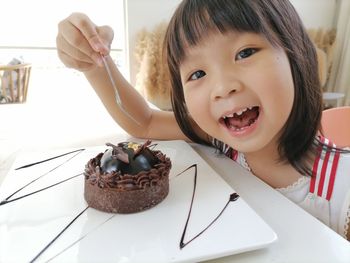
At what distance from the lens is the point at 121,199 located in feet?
1.73

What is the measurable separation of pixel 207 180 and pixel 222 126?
0.42 ft

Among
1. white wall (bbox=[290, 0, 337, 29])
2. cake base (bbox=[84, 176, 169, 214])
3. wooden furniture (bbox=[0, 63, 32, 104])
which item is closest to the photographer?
cake base (bbox=[84, 176, 169, 214])

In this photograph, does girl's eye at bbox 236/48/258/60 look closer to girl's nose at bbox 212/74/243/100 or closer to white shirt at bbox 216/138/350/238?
girl's nose at bbox 212/74/243/100

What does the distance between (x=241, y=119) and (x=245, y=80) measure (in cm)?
11

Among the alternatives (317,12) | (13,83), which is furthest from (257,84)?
(13,83)

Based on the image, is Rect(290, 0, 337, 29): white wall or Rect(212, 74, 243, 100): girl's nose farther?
Rect(290, 0, 337, 29): white wall

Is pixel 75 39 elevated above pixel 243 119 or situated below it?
above

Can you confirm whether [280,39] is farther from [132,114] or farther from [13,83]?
[13,83]

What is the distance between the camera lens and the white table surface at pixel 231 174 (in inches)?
16.4

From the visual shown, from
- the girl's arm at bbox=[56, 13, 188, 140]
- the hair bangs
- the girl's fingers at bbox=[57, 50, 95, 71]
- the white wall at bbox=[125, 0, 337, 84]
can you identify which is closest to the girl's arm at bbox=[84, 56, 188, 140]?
the girl's arm at bbox=[56, 13, 188, 140]

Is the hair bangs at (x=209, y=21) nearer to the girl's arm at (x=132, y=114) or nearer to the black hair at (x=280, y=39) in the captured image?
the black hair at (x=280, y=39)

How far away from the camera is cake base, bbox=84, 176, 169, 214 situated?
0.52m

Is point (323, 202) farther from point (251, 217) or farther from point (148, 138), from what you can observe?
point (148, 138)

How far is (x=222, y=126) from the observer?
68cm
